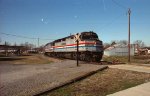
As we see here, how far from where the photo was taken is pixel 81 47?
30000 mm

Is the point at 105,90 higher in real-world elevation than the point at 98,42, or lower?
lower

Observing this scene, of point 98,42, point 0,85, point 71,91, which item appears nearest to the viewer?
point 71,91

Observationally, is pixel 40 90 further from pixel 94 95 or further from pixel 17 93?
pixel 94 95

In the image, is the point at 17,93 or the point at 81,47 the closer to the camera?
the point at 17,93

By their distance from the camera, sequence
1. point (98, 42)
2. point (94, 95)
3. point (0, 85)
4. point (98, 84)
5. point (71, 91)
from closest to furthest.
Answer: point (94, 95)
point (71, 91)
point (0, 85)
point (98, 84)
point (98, 42)

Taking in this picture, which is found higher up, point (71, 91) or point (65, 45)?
point (65, 45)

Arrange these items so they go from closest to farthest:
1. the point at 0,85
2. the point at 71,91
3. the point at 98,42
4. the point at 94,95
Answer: the point at 94,95 → the point at 71,91 → the point at 0,85 → the point at 98,42

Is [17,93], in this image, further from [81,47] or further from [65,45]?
[65,45]

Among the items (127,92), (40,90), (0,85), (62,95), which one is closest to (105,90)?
(127,92)

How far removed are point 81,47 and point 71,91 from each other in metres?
19.9

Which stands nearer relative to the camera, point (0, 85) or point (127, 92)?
point (127, 92)

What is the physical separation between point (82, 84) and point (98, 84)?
84 cm

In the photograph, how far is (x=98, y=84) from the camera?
11953 mm

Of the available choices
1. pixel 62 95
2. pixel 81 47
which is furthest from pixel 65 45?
pixel 62 95
